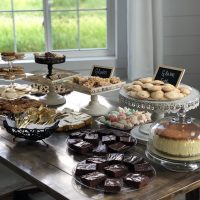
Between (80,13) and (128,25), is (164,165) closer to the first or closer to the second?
(128,25)

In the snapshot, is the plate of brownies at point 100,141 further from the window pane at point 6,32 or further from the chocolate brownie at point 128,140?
the window pane at point 6,32

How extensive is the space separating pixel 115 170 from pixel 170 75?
64 cm

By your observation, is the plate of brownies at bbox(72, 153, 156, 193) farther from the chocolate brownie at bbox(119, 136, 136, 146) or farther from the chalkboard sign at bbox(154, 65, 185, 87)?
the chalkboard sign at bbox(154, 65, 185, 87)

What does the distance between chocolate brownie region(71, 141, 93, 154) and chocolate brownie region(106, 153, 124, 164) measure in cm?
10

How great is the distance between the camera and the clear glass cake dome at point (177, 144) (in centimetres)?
137

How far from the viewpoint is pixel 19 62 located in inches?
121

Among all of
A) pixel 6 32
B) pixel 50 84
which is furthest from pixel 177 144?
pixel 6 32

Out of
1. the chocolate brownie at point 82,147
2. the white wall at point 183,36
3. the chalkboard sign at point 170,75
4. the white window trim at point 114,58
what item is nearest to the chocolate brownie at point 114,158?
the chocolate brownie at point 82,147

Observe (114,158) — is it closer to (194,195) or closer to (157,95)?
(157,95)

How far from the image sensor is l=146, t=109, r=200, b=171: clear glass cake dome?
1.37 metres

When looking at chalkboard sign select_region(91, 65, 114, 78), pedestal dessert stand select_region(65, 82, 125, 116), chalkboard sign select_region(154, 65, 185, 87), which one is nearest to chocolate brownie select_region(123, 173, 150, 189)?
chalkboard sign select_region(154, 65, 185, 87)

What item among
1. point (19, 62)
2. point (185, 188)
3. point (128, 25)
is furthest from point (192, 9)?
point (185, 188)

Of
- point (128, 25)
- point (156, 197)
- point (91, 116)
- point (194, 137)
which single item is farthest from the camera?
point (128, 25)

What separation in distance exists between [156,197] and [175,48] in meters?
2.14
